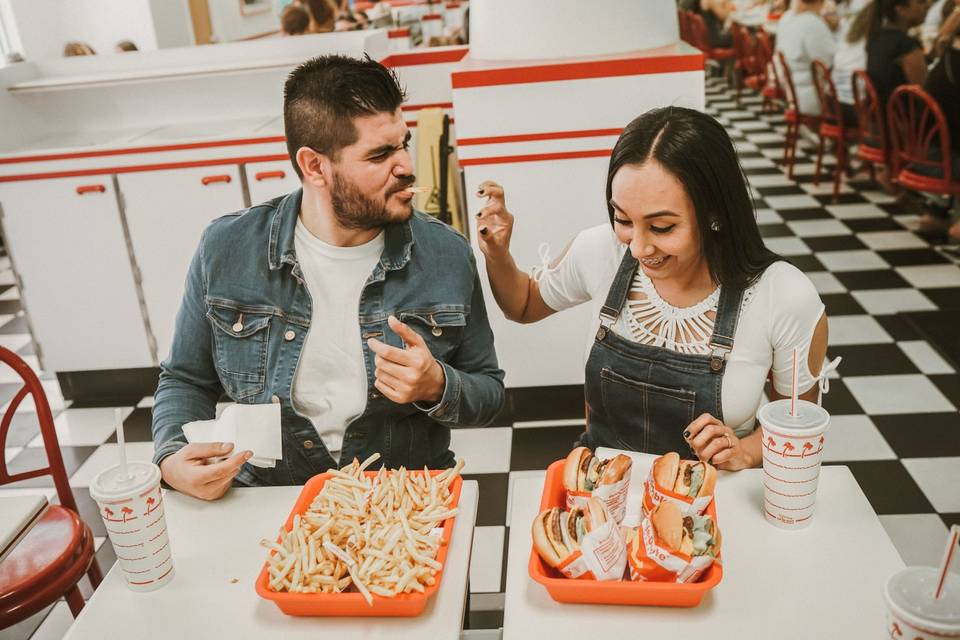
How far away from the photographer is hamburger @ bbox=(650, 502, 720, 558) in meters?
1.23

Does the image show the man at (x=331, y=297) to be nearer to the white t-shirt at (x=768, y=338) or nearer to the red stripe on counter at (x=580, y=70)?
the white t-shirt at (x=768, y=338)

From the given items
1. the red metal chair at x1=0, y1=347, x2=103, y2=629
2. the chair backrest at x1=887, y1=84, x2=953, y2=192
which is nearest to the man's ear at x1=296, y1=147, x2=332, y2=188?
the red metal chair at x1=0, y1=347, x2=103, y2=629

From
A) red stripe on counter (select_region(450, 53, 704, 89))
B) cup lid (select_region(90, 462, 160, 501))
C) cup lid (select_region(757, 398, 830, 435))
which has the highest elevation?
red stripe on counter (select_region(450, 53, 704, 89))

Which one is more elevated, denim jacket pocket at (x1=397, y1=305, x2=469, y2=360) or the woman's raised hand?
the woman's raised hand

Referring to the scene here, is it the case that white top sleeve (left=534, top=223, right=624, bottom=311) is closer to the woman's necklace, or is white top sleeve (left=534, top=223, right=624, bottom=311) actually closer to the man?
the woman's necklace

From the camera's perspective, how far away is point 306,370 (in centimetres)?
188

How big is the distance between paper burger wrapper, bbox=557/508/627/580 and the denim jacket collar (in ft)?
2.75

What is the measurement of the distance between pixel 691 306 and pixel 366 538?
87 cm

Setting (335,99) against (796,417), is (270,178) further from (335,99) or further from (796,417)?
(796,417)

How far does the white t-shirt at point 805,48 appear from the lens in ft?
22.0

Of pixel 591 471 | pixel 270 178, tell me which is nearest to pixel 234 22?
pixel 270 178

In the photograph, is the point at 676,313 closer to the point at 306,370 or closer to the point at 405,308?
the point at 405,308

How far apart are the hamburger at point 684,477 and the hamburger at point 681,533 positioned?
0.06 meters

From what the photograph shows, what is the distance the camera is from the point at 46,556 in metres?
1.82
